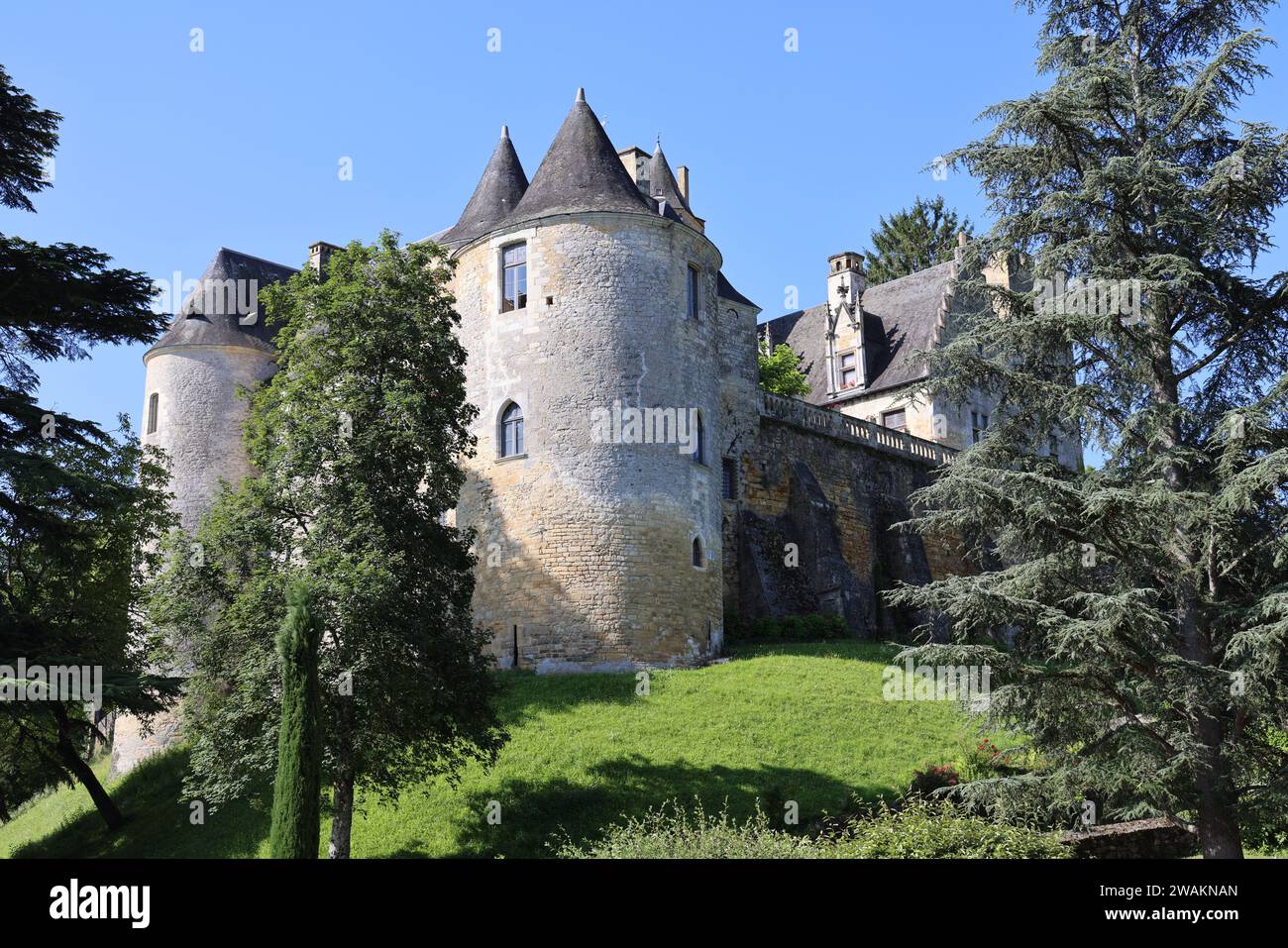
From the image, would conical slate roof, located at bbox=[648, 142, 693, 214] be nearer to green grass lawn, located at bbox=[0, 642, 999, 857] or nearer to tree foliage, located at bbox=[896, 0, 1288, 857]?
green grass lawn, located at bbox=[0, 642, 999, 857]

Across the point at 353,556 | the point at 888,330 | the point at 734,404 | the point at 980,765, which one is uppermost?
the point at 888,330

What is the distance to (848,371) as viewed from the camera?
149 feet

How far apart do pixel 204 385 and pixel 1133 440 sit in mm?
26261

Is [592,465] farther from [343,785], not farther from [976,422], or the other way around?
[976,422]

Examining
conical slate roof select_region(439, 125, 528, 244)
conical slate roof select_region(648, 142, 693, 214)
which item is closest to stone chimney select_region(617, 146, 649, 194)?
conical slate roof select_region(648, 142, 693, 214)

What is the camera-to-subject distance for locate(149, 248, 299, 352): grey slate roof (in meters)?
36.5

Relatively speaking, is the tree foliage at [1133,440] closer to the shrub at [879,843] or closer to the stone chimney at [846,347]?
the shrub at [879,843]

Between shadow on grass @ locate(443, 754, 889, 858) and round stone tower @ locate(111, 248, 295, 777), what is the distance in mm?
17096

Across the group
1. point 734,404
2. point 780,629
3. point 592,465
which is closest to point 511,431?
point 592,465

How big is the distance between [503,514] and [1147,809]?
15.8 metres

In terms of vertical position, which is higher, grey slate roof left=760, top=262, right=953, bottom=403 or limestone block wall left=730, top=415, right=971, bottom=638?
grey slate roof left=760, top=262, right=953, bottom=403
